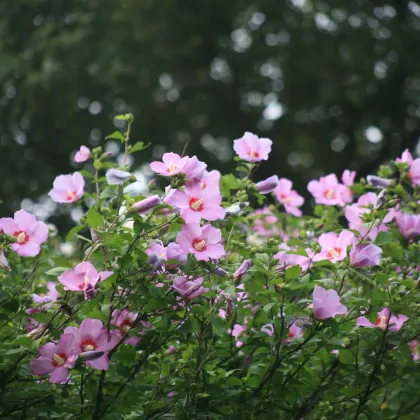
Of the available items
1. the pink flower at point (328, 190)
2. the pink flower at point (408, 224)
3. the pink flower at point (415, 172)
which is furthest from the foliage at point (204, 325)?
the pink flower at point (328, 190)

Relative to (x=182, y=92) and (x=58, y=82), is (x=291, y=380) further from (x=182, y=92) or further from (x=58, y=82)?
(x=182, y=92)

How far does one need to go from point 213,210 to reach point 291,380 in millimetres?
642

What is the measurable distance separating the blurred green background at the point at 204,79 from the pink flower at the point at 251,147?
361 inches

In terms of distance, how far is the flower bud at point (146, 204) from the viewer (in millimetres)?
2152

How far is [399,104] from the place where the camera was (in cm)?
1291

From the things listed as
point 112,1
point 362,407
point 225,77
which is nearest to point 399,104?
point 225,77

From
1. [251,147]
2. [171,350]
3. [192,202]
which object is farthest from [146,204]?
[171,350]

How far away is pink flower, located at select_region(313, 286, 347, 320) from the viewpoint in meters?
2.25

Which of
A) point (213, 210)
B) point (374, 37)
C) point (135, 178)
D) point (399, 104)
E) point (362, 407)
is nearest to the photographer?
point (213, 210)

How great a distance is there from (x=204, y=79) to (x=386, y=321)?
12121mm

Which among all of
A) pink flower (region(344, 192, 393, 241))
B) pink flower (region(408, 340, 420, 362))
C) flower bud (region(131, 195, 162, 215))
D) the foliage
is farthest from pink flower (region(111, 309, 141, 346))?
pink flower (region(408, 340, 420, 362))

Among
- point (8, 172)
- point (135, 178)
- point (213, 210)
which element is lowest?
point (213, 210)

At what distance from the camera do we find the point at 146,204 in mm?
2160

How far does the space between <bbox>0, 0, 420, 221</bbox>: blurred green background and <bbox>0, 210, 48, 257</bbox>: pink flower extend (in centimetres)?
936
